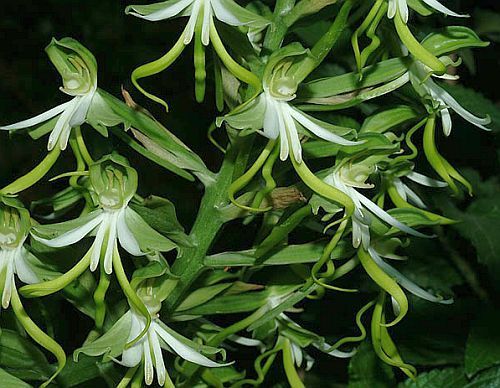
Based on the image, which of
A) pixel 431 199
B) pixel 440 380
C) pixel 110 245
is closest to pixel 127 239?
pixel 110 245

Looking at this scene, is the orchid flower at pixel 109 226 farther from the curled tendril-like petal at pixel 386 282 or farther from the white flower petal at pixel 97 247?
the curled tendril-like petal at pixel 386 282

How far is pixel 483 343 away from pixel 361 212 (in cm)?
33

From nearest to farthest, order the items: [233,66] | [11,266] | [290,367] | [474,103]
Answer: [233,66] → [11,266] → [290,367] → [474,103]

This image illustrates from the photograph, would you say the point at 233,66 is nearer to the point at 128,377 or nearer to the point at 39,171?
the point at 39,171

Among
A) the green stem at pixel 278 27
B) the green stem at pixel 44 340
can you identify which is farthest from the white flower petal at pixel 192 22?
the green stem at pixel 44 340

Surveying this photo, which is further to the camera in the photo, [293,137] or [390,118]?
[390,118]

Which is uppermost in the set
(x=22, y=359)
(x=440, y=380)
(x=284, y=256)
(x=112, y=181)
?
(x=112, y=181)

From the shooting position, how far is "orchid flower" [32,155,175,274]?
36.2 inches

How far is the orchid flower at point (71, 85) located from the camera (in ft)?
3.06

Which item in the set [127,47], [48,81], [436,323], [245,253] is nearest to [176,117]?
[127,47]

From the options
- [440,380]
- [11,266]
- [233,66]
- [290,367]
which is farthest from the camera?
[440,380]

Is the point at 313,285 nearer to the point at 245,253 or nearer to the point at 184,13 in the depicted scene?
the point at 245,253

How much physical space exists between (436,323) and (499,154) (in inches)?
11.8

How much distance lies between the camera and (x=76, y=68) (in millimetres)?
991
